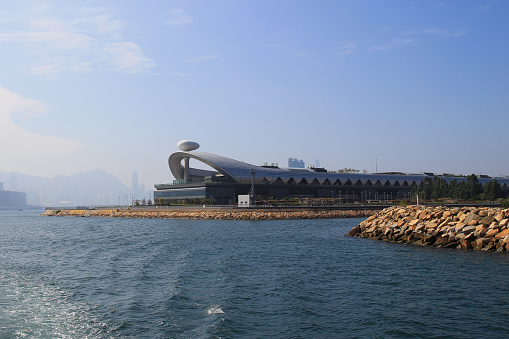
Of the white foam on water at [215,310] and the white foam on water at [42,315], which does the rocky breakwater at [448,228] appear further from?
the white foam on water at [42,315]

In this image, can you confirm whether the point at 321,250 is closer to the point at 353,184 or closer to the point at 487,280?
the point at 487,280

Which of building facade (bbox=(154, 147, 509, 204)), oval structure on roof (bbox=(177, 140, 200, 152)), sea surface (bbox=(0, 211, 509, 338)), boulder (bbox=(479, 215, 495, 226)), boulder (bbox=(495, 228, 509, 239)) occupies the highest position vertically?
oval structure on roof (bbox=(177, 140, 200, 152))

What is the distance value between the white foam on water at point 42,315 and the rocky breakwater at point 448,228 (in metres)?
25.6

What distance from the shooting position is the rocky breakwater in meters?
30.5

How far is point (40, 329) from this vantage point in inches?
564

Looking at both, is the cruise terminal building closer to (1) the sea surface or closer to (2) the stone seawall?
(2) the stone seawall

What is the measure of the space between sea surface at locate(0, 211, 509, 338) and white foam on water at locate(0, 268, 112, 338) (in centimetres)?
4

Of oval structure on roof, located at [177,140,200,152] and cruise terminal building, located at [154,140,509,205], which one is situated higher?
oval structure on roof, located at [177,140,200,152]

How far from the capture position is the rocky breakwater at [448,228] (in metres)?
30.5

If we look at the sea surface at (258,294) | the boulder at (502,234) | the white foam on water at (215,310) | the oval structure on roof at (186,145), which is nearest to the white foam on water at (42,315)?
the sea surface at (258,294)

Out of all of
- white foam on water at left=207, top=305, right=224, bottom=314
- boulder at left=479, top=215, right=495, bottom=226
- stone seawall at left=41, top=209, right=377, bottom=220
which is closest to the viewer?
white foam on water at left=207, top=305, right=224, bottom=314

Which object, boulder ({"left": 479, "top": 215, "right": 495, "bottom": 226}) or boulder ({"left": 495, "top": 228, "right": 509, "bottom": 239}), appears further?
boulder ({"left": 479, "top": 215, "right": 495, "bottom": 226})

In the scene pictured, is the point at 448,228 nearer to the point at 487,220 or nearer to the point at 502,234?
the point at 487,220

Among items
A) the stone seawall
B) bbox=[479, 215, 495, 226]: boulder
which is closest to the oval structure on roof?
the stone seawall
